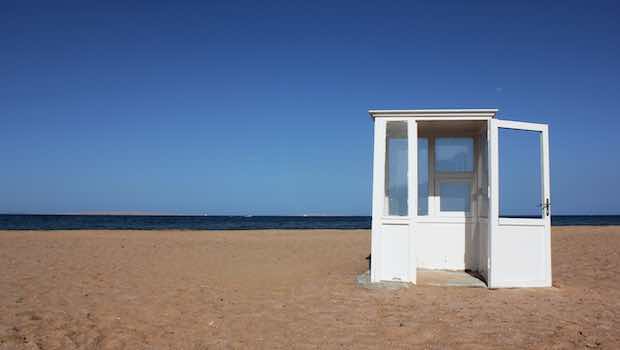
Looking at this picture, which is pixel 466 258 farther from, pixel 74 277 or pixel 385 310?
pixel 74 277

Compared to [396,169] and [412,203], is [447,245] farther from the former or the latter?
[396,169]

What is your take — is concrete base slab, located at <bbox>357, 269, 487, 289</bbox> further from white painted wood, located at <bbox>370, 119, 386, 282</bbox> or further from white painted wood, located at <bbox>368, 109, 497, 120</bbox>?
white painted wood, located at <bbox>368, 109, 497, 120</bbox>

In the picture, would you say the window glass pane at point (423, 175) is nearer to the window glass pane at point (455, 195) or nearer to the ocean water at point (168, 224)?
the window glass pane at point (455, 195)

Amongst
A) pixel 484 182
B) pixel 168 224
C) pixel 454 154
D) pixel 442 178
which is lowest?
pixel 168 224

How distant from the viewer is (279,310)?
604 centimetres

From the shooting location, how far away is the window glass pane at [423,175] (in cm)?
886

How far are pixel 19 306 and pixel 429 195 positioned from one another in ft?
21.6

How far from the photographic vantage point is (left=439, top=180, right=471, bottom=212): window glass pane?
891 cm

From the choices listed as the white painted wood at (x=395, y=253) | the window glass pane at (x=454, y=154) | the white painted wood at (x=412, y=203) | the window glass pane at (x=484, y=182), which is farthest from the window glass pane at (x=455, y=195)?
the white painted wood at (x=395, y=253)

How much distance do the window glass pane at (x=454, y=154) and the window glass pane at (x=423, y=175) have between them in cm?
22

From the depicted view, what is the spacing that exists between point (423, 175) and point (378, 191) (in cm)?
160

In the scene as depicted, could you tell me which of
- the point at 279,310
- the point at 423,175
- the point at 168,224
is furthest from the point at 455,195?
the point at 168,224

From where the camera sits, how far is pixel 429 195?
9047 millimetres

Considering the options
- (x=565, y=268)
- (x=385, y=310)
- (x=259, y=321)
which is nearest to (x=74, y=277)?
(x=259, y=321)
